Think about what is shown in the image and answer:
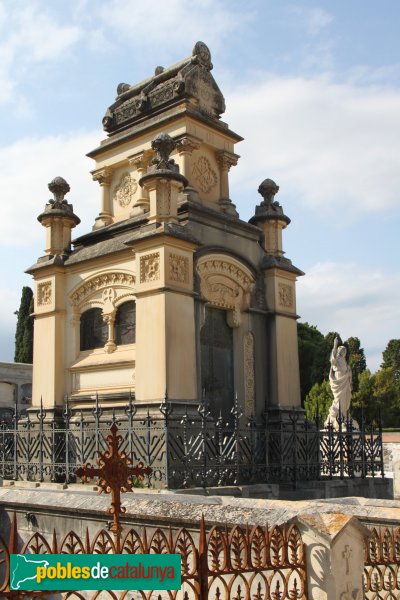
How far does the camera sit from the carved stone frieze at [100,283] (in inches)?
601

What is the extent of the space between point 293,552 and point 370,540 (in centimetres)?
87

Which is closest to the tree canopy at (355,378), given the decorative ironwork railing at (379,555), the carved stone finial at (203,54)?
the carved stone finial at (203,54)

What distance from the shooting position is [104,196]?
723 inches

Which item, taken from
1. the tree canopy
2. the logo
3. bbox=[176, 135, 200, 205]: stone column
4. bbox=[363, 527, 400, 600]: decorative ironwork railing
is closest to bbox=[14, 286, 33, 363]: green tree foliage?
the tree canopy

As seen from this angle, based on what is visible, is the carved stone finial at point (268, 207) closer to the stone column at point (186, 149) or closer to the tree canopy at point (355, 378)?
the stone column at point (186, 149)

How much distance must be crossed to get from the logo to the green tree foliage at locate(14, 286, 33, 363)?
45863mm

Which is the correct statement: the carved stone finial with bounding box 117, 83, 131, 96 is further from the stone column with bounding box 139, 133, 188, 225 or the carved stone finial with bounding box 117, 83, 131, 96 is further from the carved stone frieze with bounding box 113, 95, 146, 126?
the stone column with bounding box 139, 133, 188, 225

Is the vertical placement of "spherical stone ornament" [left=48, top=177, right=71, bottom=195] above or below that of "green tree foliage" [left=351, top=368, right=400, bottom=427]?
above

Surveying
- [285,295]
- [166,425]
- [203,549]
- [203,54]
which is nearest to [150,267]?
[166,425]

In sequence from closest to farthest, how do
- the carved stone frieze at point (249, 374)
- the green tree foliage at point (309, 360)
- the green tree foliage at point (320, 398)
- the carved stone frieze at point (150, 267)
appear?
the carved stone frieze at point (150, 267) < the carved stone frieze at point (249, 374) < the green tree foliage at point (320, 398) < the green tree foliage at point (309, 360)

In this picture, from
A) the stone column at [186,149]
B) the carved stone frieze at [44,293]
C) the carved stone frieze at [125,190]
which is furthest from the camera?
the carved stone frieze at [125,190]

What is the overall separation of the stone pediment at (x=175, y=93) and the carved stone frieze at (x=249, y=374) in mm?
5710

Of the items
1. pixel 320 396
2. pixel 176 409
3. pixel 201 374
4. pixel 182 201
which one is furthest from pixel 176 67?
pixel 320 396

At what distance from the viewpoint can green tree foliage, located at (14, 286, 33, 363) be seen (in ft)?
161
